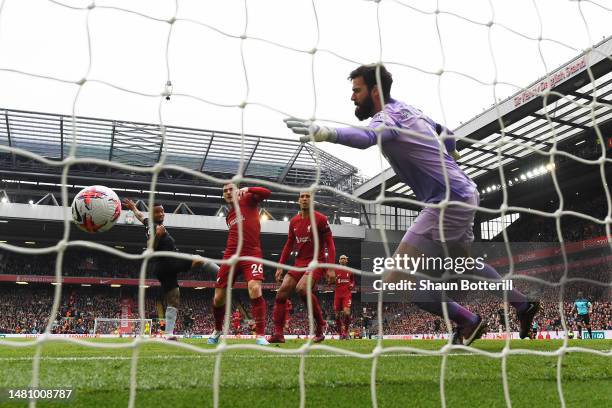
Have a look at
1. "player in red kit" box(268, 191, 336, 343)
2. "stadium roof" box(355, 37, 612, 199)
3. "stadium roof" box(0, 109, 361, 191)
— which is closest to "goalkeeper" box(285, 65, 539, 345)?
"player in red kit" box(268, 191, 336, 343)

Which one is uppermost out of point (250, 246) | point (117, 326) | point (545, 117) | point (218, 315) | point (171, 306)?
point (545, 117)

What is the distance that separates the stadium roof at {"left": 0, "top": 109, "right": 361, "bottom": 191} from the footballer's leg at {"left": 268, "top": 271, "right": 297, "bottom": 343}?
1984 centimetres

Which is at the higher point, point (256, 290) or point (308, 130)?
point (308, 130)

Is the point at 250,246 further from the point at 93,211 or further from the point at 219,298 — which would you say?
the point at 93,211

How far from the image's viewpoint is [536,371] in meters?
3.44

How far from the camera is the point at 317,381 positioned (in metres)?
2.88

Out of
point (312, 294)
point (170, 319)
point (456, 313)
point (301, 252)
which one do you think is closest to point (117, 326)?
point (170, 319)

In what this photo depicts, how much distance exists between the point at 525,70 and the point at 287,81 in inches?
73.1

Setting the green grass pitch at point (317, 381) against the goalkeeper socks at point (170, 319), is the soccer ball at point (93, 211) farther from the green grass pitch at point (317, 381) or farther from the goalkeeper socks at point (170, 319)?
the goalkeeper socks at point (170, 319)

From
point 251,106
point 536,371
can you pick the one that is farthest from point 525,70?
point 251,106

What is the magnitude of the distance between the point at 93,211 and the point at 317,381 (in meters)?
3.27

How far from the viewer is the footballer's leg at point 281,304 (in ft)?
20.2

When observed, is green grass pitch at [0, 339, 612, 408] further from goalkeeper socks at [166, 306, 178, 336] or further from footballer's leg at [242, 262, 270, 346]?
goalkeeper socks at [166, 306, 178, 336]

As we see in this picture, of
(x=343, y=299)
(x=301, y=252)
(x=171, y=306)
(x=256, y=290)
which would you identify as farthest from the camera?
(x=343, y=299)
